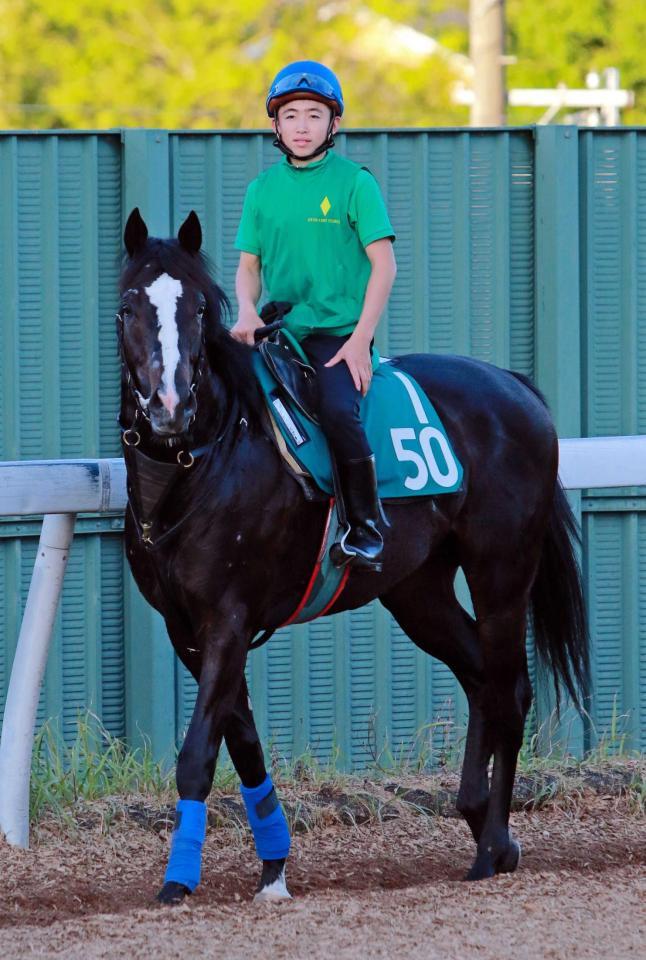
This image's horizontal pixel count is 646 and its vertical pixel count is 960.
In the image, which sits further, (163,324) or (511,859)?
(511,859)

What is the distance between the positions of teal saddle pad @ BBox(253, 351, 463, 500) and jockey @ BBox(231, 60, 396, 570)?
7 cm

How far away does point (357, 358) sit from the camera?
5.08 meters

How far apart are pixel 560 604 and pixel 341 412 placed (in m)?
1.61

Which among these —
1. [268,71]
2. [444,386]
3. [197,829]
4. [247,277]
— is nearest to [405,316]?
[444,386]

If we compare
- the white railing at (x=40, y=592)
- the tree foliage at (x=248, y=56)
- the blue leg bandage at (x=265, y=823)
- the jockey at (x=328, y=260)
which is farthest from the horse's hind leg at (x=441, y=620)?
the tree foliage at (x=248, y=56)

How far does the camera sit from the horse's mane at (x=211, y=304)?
4676 millimetres

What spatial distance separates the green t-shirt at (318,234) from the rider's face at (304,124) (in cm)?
8

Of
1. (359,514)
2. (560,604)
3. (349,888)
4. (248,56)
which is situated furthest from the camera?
(248,56)

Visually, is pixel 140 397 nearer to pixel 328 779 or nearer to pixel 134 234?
pixel 134 234

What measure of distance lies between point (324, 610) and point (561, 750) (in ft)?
6.98

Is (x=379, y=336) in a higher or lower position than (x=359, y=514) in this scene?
higher

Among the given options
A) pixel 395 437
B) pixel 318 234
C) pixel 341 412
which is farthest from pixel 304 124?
pixel 395 437

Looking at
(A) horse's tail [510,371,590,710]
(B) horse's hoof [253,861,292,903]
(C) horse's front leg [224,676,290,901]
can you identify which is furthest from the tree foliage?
(B) horse's hoof [253,861,292,903]

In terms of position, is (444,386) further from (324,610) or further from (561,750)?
(561,750)
